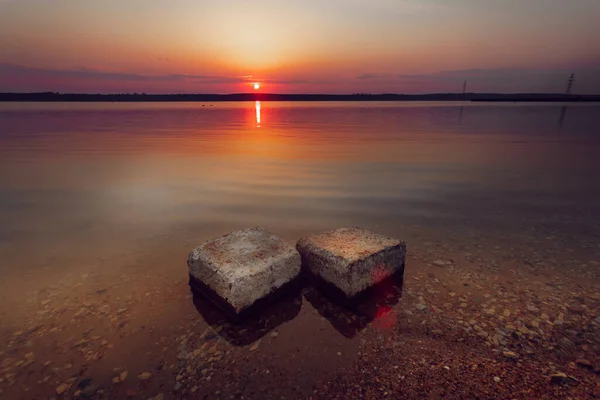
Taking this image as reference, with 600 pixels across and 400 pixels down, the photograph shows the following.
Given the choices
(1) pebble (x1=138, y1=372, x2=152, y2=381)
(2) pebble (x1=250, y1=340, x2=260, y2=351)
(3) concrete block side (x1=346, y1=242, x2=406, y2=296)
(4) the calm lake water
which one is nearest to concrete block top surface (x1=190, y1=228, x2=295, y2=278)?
(2) pebble (x1=250, y1=340, x2=260, y2=351)

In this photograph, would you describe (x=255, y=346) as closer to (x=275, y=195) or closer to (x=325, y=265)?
(x=325, y=265)


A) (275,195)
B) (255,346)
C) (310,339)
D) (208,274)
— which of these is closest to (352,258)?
(310,339)

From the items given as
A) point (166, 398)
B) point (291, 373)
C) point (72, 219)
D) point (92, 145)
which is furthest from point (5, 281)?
point (92, 145)

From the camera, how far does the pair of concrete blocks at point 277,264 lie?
3410 millimetres

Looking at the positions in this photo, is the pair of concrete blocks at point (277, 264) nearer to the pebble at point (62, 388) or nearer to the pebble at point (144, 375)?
the pebble at point (144, 375)

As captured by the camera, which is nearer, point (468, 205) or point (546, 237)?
point (546, 237)

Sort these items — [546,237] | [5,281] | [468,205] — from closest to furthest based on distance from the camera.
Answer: [5,281], [546,237], [468,205]

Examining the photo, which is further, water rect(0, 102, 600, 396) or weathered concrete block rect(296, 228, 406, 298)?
water rect(0, 102, 600, 396)

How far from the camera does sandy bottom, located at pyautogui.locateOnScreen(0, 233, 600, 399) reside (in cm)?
270

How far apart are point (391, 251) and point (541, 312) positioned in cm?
178

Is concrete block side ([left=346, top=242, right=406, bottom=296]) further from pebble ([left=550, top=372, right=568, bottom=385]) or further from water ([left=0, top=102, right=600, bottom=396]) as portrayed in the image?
pebble ([left=550, top=372, right=568, bottom=385])

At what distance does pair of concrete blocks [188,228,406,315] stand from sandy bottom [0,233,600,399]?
0.26m

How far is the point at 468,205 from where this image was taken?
288 inches

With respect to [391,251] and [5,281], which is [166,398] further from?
[5,281]
